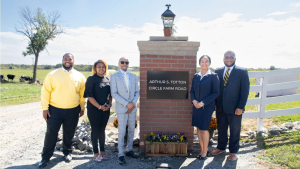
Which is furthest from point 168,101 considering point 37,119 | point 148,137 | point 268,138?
point 37,119

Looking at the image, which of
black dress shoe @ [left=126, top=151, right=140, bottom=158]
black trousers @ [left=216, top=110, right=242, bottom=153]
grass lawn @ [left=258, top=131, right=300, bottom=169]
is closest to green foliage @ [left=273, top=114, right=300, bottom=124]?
grass lawn @ [left=258, top=131, right=300, bottom=169]

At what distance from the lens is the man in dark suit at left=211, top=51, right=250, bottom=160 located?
380 centimetres

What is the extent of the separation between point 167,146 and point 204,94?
128 cm

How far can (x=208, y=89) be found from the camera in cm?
373

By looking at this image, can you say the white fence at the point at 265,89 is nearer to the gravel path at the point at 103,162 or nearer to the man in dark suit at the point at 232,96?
the gravel path at the point at 103,162

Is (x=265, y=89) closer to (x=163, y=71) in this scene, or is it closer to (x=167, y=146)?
(x=163, y=71)

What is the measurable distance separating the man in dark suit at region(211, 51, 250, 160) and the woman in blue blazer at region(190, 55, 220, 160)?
279mm

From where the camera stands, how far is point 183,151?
4.14 meters

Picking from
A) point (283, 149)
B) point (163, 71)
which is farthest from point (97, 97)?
point (283, 149)

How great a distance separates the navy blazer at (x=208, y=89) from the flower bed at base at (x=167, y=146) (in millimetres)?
930

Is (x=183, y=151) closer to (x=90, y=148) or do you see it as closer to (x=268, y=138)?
(x=90, y=148)

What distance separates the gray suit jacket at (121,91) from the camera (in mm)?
3703

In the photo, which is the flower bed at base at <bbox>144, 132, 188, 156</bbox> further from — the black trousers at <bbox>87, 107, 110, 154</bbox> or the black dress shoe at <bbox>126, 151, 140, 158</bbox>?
the black trousers at <bbox>87, 107, 110, 154</bbox>

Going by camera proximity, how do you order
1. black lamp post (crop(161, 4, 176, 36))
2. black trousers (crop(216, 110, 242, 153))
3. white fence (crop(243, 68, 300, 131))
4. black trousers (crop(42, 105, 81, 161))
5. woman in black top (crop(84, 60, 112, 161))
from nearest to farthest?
1. woman in black top (crop(84, 60, 112, 161))
2. black trousers (crop(42, 105, 81, 161))
3. black trousers (crop(216, 110, 242, 153))
4. black lamp post (crop(161, 4, 176, 36))
5. white fence (crop(243, 68, 300, 131))
